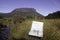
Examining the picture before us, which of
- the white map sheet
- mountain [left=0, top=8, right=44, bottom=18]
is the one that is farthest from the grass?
mountain [left=0, top=8, right=44, bottom=18]

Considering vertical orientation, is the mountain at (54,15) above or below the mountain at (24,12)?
below

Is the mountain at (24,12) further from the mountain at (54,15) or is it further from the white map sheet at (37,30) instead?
the white map sheet at (37,30)

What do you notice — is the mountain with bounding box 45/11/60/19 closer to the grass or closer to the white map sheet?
the grass

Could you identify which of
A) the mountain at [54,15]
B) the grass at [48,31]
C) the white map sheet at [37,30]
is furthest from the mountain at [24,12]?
the white map sheet at [37,30]

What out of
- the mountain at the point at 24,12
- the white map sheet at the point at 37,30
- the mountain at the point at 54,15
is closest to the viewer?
the white map sheet at the point at 37,30

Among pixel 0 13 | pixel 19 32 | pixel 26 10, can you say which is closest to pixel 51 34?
pixel 19 32

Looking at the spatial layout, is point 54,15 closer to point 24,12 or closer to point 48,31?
point 48,31

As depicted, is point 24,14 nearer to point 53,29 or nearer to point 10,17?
point 10,17

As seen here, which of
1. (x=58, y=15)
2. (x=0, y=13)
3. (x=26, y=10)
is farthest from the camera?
(x=0, y=13)

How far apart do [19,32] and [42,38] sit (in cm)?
42

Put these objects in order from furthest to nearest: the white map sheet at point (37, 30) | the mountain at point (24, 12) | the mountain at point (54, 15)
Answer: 1. the mountain at point (24, 12)
2. the mountain at point (54, 15)
3. the white map sheet at point (37, 30)

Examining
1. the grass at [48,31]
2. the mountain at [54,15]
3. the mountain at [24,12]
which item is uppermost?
the mountain at [24,12]

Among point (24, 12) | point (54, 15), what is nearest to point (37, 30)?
point (54, 15)

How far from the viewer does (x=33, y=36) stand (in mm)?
1729
